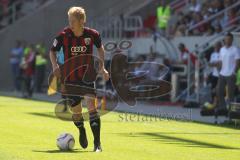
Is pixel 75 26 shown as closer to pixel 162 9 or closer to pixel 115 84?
pixel 115 84

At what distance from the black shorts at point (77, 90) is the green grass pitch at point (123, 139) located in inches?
31.7

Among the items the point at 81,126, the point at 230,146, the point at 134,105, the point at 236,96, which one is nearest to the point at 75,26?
the point at 81,126

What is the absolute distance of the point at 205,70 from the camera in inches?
1037

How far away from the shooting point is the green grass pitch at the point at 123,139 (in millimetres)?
12094

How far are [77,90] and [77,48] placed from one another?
70 centimetres

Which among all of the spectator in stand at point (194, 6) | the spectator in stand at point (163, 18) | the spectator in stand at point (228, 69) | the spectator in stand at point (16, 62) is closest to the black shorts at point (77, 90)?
the spectator in stand at point (228, 69)

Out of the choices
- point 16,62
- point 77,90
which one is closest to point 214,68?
point 77,90

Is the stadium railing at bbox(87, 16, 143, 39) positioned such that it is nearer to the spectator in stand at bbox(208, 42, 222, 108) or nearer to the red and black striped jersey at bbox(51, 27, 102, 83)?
the spectator in stand at bbox(208, 42, 222, 108)

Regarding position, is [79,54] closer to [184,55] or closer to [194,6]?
[184,55]

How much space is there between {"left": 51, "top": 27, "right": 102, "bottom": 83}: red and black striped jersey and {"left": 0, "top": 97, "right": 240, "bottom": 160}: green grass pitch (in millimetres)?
1256

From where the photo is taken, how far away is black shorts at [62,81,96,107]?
12406 mm

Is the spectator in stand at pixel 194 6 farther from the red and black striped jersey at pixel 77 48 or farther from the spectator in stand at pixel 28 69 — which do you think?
the red and black striped jersey at pixel 77 48

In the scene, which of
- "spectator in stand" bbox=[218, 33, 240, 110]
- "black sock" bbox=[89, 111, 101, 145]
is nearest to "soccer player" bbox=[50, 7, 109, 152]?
"black sock" bbox=[89, 111, 101, 145]

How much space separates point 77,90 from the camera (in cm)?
1261
